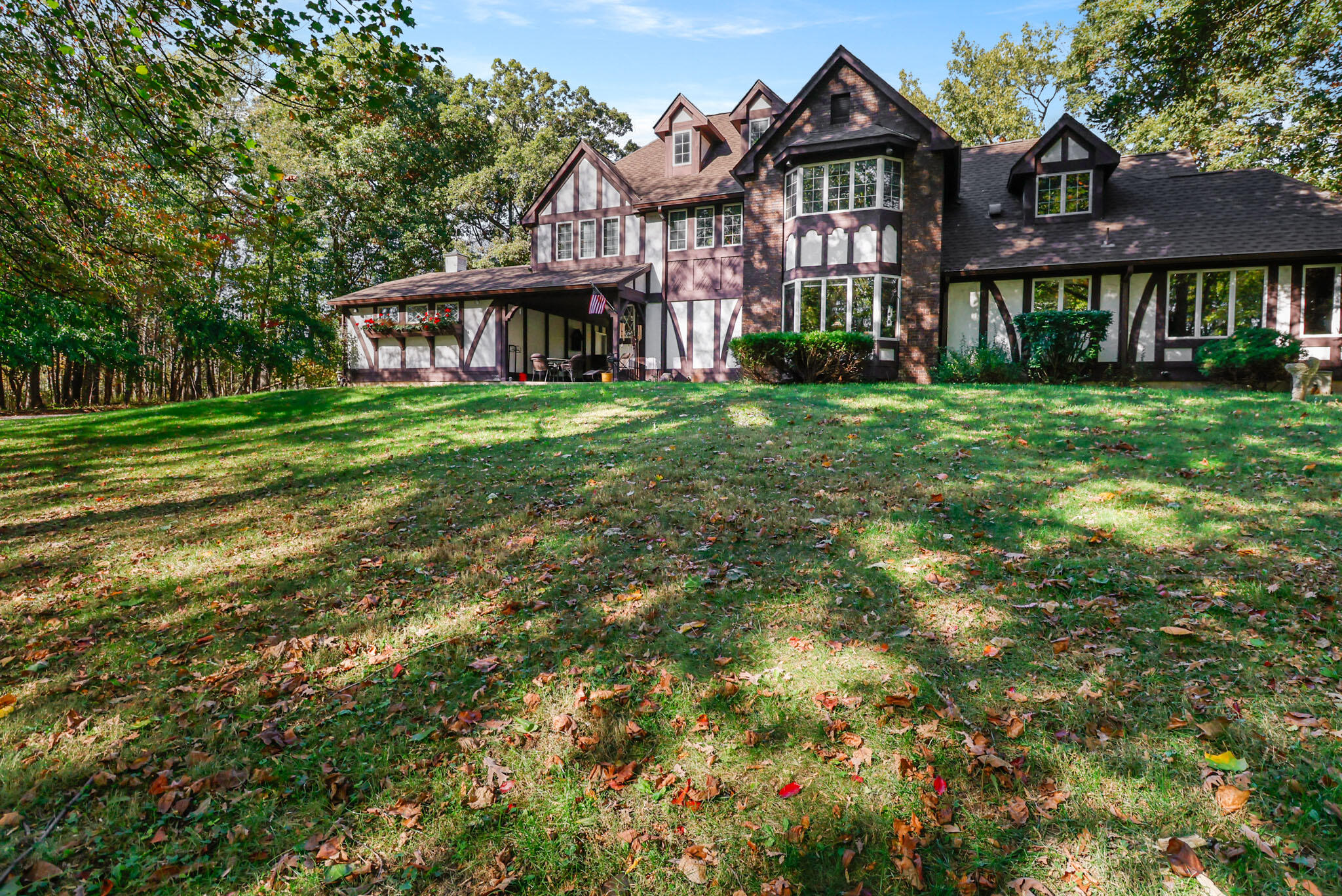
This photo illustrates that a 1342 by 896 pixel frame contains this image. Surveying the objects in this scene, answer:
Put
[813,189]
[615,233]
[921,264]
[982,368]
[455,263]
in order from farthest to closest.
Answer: [455,263] → [615,233] → [813,189] → [921,264] → [982,368]

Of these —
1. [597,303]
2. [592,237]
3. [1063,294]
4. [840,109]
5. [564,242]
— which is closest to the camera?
[1063,294]

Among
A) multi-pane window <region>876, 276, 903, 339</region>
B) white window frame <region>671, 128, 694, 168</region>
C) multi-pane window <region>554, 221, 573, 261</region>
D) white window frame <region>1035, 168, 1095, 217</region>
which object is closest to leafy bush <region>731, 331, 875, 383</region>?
multi-pane window <region>876, 276, 903, 339</region>

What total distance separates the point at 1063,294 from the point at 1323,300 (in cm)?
536

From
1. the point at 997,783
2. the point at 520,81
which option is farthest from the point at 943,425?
the point at 520,81

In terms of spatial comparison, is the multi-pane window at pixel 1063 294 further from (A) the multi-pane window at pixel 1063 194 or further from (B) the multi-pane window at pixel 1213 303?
(A) the multi-pane window at pixel 1063 194

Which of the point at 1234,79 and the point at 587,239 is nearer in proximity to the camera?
the point at 1234,79

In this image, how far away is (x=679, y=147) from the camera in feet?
71.7

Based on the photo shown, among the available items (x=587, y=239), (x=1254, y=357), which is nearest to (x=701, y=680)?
(x=1254, y=357)

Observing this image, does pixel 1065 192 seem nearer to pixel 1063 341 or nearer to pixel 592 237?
pixel 1063 341

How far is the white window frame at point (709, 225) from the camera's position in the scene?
2012cm

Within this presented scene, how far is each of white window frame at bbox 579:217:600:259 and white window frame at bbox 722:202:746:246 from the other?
15.7 ft

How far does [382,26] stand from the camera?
637 cm

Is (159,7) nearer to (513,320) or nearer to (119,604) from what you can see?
(119,604)

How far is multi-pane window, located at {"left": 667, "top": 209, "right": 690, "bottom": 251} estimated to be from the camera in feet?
67.4
